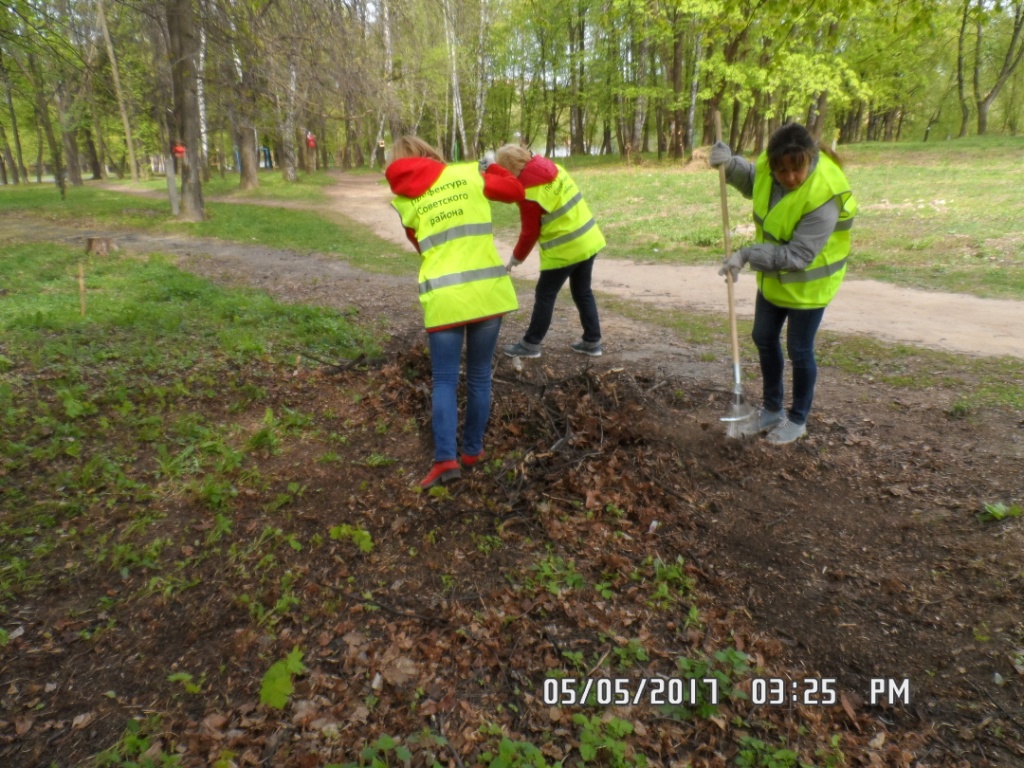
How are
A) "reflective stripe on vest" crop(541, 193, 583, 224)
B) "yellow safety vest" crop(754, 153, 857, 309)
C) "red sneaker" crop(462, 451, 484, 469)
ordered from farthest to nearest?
1. "reflective stripe on vest" crop(541, 193, 583, 224)
2. "red sneaker" crop(462, 451, 484, 469)
3. "yellow safety vest" crop(754, 153, 857, 309)

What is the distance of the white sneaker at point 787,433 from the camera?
4.08 meters

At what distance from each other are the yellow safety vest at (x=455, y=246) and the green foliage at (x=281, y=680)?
1.70 metres

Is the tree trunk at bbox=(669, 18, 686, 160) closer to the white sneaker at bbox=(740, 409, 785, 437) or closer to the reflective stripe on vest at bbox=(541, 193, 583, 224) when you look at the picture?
the reflective stripe on vest at bbox=(541, 193, 583, 224)

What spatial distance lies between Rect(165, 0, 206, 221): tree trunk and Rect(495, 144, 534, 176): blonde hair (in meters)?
11.0

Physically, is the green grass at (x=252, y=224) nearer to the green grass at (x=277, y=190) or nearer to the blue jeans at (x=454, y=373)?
the green grass at (x=277, y=190)

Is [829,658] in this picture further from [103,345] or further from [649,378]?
[103,345]

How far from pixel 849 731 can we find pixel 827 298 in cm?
237

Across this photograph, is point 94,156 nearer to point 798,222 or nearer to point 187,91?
point 187,91

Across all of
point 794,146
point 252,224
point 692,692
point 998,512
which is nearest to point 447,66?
point 252,224

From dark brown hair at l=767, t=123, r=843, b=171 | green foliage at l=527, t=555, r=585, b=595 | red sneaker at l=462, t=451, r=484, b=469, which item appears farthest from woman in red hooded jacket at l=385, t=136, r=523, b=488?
dark brown hair at l=767, t=123, r=843, b=171

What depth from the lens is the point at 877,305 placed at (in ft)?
24.8

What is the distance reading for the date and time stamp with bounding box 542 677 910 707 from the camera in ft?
7.82

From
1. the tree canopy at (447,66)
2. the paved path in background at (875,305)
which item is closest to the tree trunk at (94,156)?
the tree canopy at (447,66)

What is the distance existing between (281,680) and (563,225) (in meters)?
3.80
